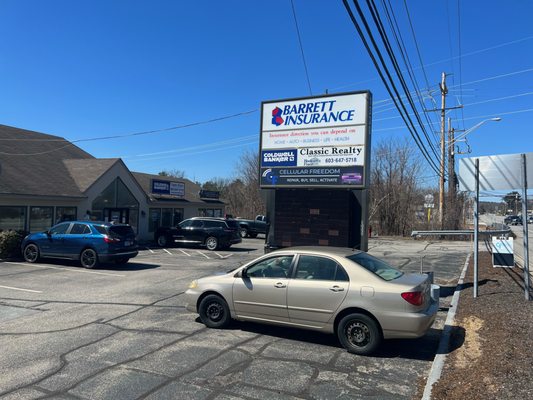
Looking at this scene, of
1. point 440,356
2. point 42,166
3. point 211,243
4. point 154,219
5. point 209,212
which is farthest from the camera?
point 209,212

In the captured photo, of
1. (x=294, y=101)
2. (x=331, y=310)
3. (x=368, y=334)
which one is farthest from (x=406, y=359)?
(x=294, y=101)

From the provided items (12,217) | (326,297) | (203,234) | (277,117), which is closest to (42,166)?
(12,217)

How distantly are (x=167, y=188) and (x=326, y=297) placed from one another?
25161mm

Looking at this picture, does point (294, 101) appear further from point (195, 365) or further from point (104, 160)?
point (104, 160)

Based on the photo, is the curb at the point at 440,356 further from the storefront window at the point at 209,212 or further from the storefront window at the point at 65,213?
the storefront window at the point at 209,212

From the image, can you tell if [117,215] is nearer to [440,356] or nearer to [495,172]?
[495,172]

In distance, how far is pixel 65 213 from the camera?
22.1 metres

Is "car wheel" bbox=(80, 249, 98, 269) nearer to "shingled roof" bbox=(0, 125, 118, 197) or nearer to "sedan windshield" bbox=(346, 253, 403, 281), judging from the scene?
"shingled roof" bbox=(0, 125, 118, 197)

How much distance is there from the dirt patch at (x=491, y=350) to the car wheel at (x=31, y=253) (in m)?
14.0

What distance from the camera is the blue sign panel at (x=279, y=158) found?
11.8 metres

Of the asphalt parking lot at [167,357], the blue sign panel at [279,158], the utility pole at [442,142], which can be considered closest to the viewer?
the asphalt parking lot at [167,357]

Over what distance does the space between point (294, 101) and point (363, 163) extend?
8.48 feet

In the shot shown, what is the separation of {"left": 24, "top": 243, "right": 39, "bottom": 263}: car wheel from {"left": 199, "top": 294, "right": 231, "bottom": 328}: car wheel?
1095cm

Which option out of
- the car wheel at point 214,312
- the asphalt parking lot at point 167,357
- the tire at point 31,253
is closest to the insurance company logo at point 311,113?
the asphalt parking lot at point 167,357
